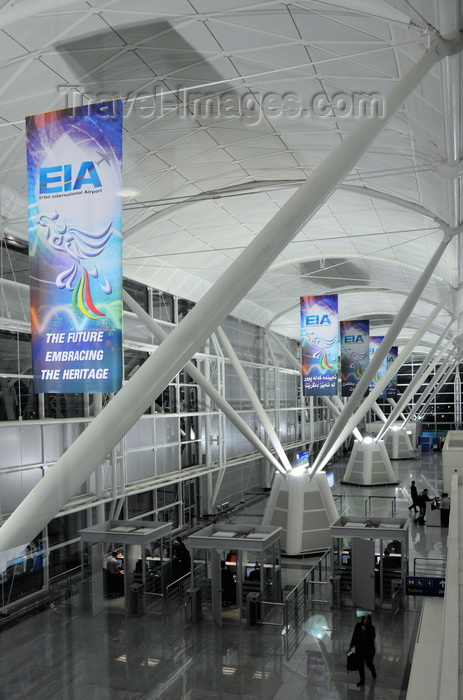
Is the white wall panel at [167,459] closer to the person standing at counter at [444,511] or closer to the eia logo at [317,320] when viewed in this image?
the eia logo at [317,320]

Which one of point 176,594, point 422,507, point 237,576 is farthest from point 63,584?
point 422,507

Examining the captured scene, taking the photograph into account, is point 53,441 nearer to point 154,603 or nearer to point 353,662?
point 154,603

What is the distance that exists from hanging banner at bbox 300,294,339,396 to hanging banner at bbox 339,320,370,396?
32.8 feet

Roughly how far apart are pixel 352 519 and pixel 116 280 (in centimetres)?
1682

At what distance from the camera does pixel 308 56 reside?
15711 mm

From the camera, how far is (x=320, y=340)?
2984 cm

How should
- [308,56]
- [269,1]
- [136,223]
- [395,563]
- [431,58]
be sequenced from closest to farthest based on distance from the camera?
[431,58]
[269,1]
[308,56]
[395,563]
[136,223]

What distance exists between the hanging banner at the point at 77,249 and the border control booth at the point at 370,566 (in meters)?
14.0

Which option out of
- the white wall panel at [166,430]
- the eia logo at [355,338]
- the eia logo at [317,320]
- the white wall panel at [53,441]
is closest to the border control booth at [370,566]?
the white wall panel at [53,441]

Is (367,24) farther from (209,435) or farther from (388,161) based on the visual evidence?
(209,435)

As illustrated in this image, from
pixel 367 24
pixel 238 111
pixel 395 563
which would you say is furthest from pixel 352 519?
pixel 367 24

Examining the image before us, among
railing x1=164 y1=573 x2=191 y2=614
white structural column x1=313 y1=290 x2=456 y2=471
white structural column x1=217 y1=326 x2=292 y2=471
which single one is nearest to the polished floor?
railing x1=164 y1=573 x2=191 y2=614

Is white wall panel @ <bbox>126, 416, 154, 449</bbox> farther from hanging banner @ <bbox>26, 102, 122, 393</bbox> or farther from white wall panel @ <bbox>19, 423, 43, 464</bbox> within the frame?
hanging banner @ <bbox>26, 102, 122, 393</bbox>

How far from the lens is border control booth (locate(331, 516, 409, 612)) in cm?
2025
